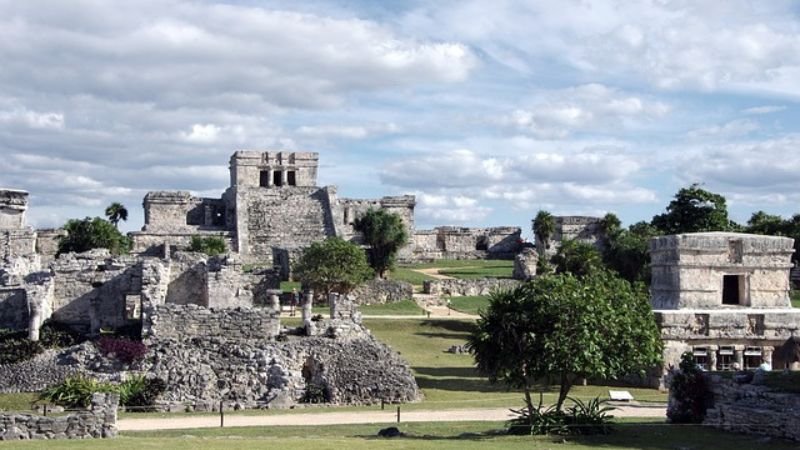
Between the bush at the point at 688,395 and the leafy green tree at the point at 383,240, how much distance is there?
111 ft

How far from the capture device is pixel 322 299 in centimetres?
4691

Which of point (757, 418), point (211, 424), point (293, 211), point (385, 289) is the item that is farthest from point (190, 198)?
point (757, 418)

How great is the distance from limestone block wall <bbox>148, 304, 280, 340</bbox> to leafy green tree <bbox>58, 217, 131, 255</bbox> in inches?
1152

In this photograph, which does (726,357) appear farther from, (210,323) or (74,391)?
(74,391)

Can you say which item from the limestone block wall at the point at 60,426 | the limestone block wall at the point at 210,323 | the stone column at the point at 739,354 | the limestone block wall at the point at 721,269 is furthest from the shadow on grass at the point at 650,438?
the limestone block wall at the point at 721,269

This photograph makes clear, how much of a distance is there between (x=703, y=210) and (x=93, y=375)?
43.3 m

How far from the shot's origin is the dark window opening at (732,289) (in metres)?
38.4

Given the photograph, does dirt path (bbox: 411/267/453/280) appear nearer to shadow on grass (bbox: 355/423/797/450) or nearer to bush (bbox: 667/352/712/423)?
bush (bbox: 667/352/712/423)

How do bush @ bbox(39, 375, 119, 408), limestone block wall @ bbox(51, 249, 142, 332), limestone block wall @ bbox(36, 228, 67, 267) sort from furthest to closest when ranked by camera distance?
1. limestone block wall @ bbox(36, 228, 67, 267)
2. limestone block wall @ bbox(51, 249, 142, 332)
3. bush @ bbox(39, 375, 119, 408)

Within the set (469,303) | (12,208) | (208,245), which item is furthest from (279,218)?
(469,303)

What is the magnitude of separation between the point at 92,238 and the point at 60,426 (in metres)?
40.6

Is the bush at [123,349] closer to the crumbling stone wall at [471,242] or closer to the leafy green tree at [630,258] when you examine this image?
the leafy green tree at [630,258]

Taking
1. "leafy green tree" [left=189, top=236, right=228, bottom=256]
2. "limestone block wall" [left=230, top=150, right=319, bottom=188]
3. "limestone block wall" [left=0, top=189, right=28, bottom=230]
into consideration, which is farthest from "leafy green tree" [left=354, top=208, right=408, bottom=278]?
"limestone block wall" [left=0, top=189, right=28, bottom=230]

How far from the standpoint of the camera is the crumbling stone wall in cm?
7788
